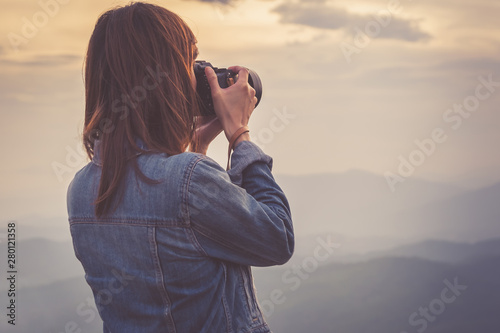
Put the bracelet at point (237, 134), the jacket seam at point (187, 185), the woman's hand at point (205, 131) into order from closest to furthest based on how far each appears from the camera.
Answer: the jacket seam at point (187, 185) < the bracelet at point (237, 134) < the woman's hand at point (205, 131)

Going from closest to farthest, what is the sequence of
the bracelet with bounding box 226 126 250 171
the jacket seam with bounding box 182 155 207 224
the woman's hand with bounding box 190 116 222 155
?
the jacket seam with bounding box 182 155 207 224
the bracelet with bounding box 226 126 250 171
the woman's hand with bounding box 190 116 222 155

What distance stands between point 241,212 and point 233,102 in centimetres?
27

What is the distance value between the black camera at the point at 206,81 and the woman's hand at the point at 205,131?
5 centimetres

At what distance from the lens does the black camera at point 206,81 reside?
43.4 inches

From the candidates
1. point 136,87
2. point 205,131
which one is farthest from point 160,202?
point 205,131

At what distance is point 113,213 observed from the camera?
98 centimetres

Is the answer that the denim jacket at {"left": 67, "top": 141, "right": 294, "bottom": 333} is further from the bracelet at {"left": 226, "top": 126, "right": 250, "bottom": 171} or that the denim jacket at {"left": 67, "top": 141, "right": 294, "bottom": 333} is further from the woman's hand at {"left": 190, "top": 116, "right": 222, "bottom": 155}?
the woman's hand at {"left": 190, "top": 116, "right": 222, "bottom": 155}

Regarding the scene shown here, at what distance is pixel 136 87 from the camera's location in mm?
978

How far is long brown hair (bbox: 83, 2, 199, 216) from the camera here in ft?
3.18

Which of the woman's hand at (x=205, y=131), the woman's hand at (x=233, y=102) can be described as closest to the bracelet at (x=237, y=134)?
the woman's hand at (x=233, y=102)

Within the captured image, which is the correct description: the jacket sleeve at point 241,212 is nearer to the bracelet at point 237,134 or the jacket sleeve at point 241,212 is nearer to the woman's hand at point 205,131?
the bracelet at point 237,134

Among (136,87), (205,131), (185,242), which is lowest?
(185,242)

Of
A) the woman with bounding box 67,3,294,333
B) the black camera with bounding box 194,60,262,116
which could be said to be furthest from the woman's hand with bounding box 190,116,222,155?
the woman with bounding box 67,3,294,333

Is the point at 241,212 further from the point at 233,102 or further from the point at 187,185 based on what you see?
the point at 233,102
